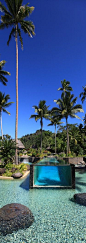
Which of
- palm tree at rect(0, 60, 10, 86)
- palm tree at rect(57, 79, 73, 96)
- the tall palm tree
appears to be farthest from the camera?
palm tree at rect(57, 79, 73, 96)

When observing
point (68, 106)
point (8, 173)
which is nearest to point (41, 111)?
point (68, 106)

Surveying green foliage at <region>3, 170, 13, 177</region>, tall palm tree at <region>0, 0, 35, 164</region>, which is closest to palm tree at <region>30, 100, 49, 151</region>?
tall palm tree at <region>0, 0, 35, 164</region>

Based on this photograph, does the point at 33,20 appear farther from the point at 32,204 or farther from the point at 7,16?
the point at 32,204

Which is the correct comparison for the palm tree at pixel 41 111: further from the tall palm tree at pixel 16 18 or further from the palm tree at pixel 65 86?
the tall palm tree at pixel 16 18

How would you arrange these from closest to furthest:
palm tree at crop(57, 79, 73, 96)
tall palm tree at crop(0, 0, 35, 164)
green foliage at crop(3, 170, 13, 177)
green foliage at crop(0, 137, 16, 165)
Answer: green foliage at crop(3, 170, 13, 177)
green foliage at crop(0, 137, 16, 165)
tall palm tree at crop(0, 0, 35, 164)
palm tree at crop(57, 79, 73, 96)

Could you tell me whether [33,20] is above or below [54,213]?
above

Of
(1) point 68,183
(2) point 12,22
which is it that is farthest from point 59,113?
(1) point 68,183

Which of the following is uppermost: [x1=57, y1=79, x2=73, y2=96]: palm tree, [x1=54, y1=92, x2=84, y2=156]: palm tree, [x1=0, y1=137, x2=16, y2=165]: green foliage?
[x1=57, y1=79, x2=73, y2=96]: palm tree

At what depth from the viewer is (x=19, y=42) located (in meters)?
14.0

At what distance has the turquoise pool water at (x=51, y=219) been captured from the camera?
2.88 meters

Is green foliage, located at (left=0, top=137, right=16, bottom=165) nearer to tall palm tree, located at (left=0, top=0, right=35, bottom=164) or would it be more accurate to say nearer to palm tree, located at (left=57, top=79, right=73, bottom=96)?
tall palm tree, located at (left=0, top=0, right=35, bottom=164)

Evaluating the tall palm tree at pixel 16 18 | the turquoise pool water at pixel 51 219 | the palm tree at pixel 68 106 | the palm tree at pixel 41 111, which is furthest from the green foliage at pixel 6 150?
the palm tree at pixel 41 111

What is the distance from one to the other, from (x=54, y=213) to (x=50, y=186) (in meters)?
2.87

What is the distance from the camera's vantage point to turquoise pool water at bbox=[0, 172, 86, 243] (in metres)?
2.88
